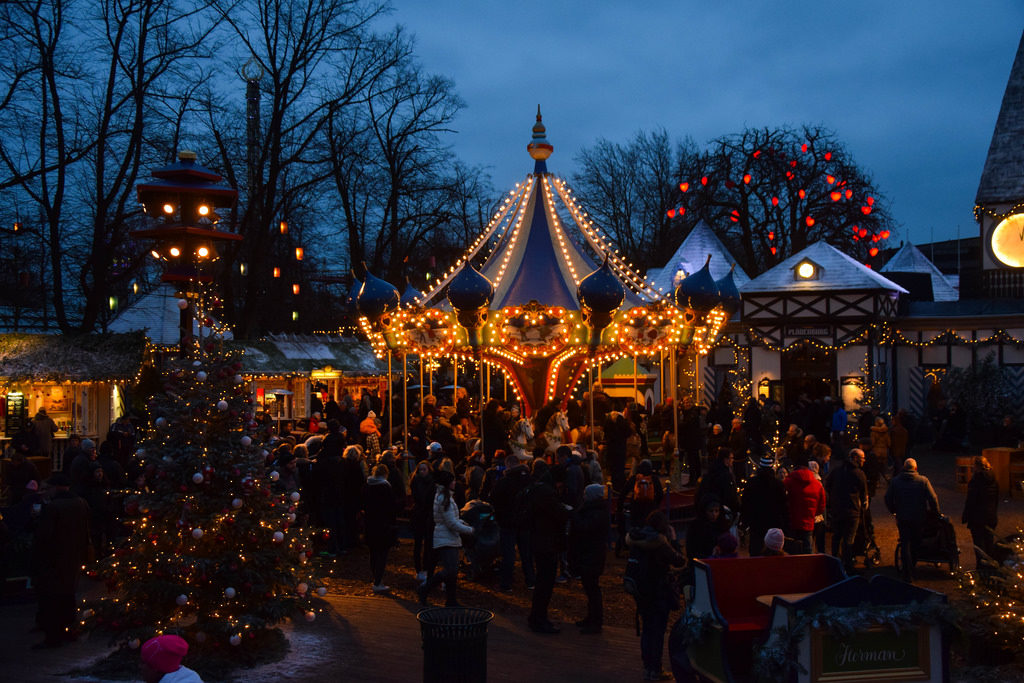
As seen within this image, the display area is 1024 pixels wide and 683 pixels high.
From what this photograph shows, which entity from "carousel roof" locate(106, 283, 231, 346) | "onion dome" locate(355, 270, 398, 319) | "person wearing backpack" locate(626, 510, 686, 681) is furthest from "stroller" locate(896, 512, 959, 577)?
"carousel roof" locate(106, 283, 231, 346)

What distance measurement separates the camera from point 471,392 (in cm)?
3009

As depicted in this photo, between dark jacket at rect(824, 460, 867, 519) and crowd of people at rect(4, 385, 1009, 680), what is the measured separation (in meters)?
0.02

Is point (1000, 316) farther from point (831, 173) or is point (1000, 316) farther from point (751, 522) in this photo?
point (751, 522)

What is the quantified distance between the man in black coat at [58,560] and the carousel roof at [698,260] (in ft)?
88.3

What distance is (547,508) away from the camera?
8.90 metres

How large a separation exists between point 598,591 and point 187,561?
3670 mm

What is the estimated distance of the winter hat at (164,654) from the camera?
3879 mm

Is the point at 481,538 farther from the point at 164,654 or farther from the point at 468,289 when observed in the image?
the point at 164,654

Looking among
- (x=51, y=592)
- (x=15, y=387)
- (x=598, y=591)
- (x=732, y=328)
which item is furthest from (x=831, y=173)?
(x=51, y=592)

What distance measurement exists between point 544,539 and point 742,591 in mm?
2353

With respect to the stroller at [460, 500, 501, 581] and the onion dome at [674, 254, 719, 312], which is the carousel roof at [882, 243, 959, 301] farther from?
the stroller at [460, 500, 501, 581]

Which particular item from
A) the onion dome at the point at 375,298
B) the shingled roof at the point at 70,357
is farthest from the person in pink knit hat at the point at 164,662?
the shingled roof at the point at 70,357

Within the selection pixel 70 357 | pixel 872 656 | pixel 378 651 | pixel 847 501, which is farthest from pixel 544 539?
pixel 70 357

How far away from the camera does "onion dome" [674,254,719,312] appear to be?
15383mm
